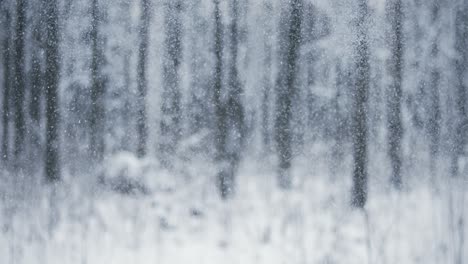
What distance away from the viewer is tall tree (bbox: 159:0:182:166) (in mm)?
1125

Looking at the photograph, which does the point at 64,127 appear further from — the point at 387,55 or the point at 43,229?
the point at 387,55

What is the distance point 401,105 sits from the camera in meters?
1.13

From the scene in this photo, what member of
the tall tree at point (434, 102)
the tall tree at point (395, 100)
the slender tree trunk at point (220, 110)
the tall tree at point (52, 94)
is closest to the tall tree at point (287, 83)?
the slender tree trunk at point (220, 110)

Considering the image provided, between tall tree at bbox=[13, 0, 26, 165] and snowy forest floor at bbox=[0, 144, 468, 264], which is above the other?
tall tree at bbox=[13, 0, 26, 165]

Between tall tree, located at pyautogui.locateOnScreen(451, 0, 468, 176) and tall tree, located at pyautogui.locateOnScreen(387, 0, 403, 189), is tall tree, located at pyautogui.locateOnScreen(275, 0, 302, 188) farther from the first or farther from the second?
tall tree, located at pyautogui.locateOnScreen(451, 0, 468, 176)

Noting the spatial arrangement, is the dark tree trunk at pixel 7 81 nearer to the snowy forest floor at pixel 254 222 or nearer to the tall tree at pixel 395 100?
the snowy forest floor at pixel 254 222

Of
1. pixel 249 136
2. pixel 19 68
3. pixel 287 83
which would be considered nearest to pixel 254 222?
pixel 249 136

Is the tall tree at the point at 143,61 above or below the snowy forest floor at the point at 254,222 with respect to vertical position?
above

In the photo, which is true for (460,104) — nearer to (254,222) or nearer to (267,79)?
(267,79)

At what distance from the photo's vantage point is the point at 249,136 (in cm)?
113

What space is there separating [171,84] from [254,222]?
41 centimetres

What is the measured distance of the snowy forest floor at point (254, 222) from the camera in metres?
1.11

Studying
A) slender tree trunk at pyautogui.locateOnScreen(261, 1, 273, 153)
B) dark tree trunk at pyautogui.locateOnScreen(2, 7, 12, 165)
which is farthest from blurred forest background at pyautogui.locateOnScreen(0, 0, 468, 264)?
dark tree trunk at pyautogui.locateOnScreen(2, 7, 12, 165)

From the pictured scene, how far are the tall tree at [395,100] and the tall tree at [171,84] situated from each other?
54 centimetres
